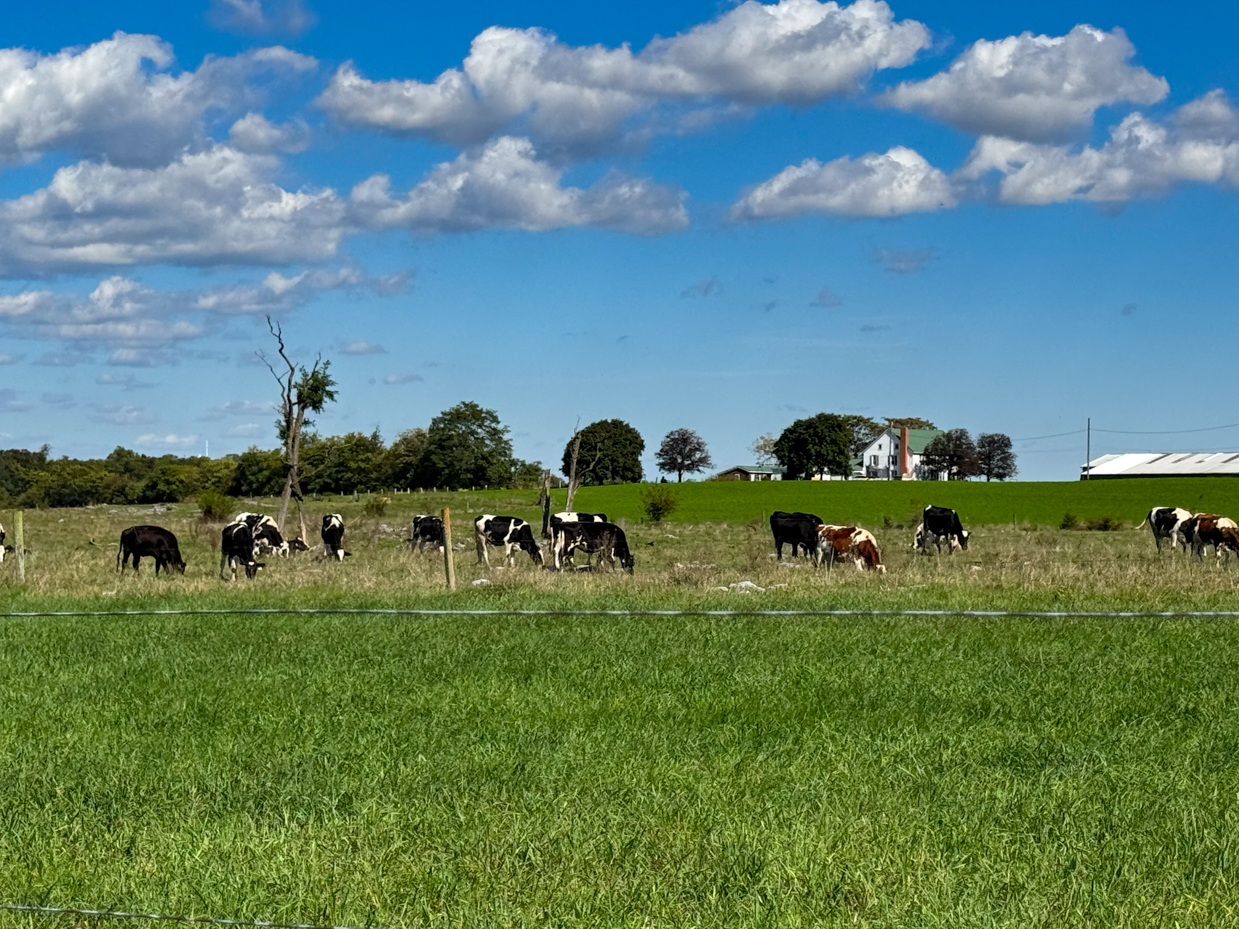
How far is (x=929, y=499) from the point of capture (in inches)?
3521

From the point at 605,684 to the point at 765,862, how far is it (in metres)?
5.60

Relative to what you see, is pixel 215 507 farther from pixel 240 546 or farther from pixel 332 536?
pixel 240 546

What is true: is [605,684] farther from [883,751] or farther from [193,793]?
[193,793]

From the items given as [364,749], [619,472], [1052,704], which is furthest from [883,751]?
[619,472]

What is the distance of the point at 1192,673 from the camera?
487 inches

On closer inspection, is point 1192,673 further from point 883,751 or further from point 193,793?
point 193,793

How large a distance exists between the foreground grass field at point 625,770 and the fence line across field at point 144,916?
71 millimetres

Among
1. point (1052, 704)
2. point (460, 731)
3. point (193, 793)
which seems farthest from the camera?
point (1052, 704)

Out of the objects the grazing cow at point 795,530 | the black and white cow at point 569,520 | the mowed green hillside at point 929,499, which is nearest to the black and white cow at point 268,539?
the black and white cow at point 569,520

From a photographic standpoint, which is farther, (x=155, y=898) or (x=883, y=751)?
(x=883, y=751)

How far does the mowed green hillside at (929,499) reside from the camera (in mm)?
76000

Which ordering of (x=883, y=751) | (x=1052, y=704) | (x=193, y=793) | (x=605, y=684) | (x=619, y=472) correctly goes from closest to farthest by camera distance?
(x=193, y=793) → (x=883, y=751) → (x=1052, y=704) → (x=605, y=684) → (x=619, y=472)

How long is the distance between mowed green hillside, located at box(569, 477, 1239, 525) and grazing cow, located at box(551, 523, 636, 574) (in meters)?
33.5

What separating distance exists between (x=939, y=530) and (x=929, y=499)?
50714 millimetres
